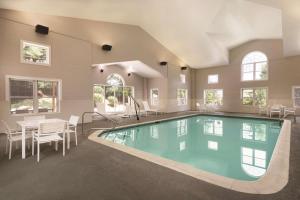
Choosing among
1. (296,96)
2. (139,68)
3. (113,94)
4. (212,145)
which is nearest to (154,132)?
(212,145)

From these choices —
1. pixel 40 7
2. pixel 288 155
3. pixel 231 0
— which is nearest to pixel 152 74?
pixel 231 0

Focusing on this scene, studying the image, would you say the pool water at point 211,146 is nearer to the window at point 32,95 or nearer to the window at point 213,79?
the window at point 32,95

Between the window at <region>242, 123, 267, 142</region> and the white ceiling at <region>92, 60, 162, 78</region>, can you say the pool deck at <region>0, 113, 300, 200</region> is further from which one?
the white ceiling at <region>92, 60, 162, 78</region>

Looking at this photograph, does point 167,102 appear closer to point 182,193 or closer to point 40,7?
point 40,7

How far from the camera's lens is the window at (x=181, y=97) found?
12766mm

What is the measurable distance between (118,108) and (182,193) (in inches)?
354

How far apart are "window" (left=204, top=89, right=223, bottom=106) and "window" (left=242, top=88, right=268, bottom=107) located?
159 centimetres

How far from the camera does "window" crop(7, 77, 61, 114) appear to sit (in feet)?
19.4

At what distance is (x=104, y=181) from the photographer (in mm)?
2453

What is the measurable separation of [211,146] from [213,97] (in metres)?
9.05

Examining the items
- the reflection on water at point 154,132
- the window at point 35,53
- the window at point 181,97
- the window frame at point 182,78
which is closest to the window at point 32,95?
the window at point 35,53

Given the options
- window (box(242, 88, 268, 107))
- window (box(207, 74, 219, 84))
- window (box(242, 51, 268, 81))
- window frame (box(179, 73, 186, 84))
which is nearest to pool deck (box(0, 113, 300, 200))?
window (box(242, 88, 268, 107))

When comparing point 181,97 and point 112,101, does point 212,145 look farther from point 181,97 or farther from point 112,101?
point 181,97

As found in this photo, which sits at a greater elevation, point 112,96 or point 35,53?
point 35,53
